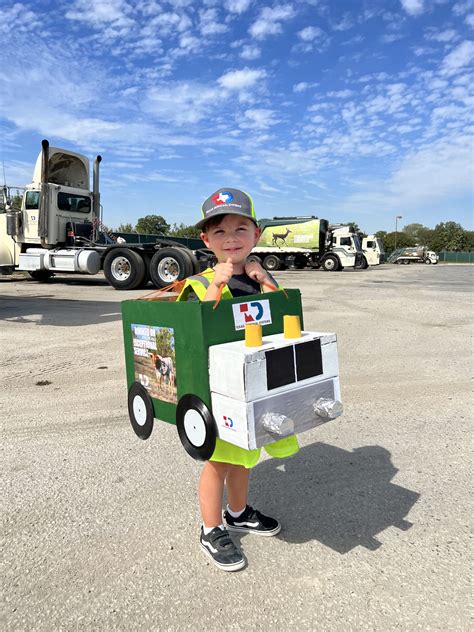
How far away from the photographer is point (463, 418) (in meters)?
3.47

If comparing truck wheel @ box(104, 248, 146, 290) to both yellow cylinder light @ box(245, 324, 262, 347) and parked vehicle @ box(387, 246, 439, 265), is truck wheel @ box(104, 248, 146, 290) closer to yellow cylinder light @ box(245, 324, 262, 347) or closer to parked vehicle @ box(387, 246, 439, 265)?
yellow cylinder light @ box(245, 324, 262, 347)

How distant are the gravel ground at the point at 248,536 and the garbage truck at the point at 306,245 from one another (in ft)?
75.2

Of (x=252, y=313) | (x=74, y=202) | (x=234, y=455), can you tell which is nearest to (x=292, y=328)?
(x=252, y=313)

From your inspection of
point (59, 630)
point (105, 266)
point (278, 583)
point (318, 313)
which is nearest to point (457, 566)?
point (278, 583)

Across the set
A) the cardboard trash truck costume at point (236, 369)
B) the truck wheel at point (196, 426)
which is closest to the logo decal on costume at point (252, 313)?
the cardboard trash truck costume at point (236, 369)

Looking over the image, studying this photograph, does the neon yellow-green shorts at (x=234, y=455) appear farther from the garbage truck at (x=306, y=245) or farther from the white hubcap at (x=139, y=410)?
the garbage truck at (x=306, y=245)

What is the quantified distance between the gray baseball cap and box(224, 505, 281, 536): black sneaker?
4.44 feet

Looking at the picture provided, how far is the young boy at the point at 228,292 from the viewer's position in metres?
1.79

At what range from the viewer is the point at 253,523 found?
2.10 metres

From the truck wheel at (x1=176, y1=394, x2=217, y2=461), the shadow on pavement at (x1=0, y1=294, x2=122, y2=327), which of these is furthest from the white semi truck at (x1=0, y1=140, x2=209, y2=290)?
the truck wheel at (x1=176, y1=394, x2=217, y2=461)

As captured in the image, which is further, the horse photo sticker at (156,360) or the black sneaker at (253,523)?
the black sneaker at (253,523)

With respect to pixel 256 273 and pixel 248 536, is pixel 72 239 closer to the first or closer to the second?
pixel 256 273

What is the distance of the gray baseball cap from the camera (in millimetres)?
1836

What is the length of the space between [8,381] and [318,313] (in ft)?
Answer: 18.9
